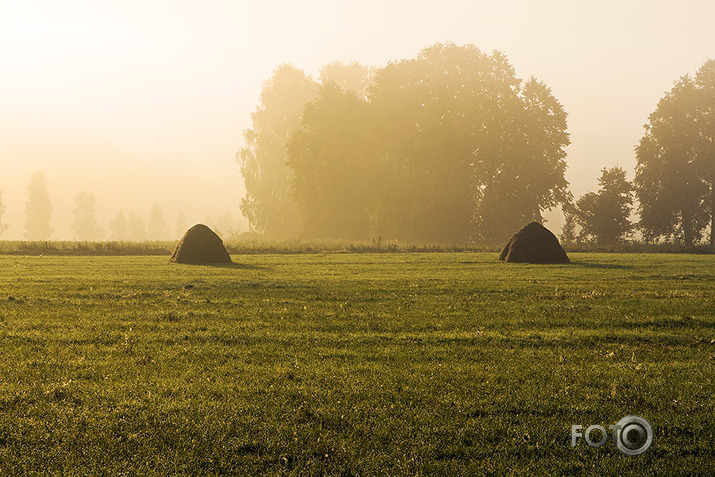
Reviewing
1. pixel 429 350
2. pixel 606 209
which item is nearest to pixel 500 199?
pixel 606 209

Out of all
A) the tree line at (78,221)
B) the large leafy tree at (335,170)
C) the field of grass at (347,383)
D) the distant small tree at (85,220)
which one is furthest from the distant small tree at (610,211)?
the distant small tree at (85,220)

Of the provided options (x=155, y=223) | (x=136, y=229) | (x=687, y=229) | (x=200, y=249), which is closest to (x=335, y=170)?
(x=200, y=249)

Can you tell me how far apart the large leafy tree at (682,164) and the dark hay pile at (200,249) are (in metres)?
53.8

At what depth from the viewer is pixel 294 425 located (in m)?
5.93

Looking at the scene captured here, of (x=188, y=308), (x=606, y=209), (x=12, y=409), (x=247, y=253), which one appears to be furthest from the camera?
(x=606, y=209)

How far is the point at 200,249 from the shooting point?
1156 inches

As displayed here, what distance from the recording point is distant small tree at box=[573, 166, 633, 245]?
A: 60.1 metres

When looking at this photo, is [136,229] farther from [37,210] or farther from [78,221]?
[37,210]

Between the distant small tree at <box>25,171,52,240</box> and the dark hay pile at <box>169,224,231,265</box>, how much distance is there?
13503cm

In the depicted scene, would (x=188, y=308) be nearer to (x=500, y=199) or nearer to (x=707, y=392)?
(x=707, y=392)

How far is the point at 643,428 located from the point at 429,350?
12.5 feet

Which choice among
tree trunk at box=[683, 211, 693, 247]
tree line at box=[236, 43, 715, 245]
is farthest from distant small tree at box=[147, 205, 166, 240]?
tree trunk at box=[683, 211, 693, 247]

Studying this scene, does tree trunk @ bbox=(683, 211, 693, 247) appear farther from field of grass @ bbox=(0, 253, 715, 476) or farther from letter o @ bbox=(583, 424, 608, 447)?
letter o @ bbox=(583, 424, 608, 447)

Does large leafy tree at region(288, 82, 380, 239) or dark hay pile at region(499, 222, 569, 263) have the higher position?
large leafy tree at region(288, 82, 380, 239)
